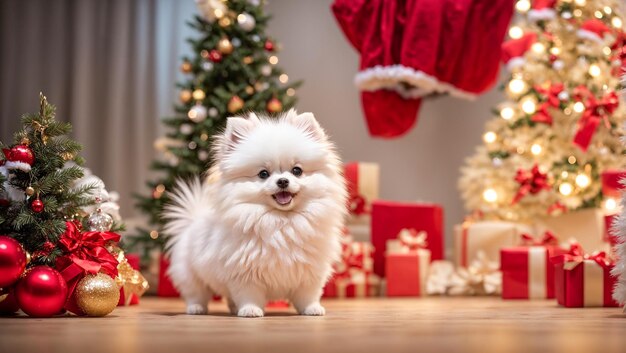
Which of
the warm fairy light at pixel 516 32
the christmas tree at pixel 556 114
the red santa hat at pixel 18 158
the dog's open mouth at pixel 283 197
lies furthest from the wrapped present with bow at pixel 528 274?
the red santa hat at pixel 18 158

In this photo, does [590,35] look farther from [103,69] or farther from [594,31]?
[103,69]

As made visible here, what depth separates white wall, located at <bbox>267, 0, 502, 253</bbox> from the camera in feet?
20.9

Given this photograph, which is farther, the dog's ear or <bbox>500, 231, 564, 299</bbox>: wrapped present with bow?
<bbox>500, 231, 564, 299</bbox>: wrapped present with bow

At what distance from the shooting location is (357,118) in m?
6.38

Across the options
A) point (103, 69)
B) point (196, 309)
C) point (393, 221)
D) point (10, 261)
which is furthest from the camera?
point (103, 69)

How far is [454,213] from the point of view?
635 centimetres

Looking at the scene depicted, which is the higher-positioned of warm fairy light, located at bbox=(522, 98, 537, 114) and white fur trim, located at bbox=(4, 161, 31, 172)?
warm fairy light, located at bbox=(522, 98, 537, 114)

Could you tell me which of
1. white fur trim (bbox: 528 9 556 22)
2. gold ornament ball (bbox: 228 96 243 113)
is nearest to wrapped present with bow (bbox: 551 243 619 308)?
white fur trim (bbox: 528 9 556 22)

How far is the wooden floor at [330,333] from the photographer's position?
6.04ft

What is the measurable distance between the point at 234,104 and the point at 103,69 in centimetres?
219

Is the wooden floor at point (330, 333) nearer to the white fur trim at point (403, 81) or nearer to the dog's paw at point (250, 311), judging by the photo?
the dog's paw at point (250, 311)

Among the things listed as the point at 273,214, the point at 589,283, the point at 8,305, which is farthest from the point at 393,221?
the point at 8,305

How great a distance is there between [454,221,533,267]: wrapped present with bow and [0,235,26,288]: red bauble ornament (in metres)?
2.82

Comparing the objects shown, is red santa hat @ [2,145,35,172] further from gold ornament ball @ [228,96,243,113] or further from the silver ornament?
gold ornament ball @ [228,96,243,113]
